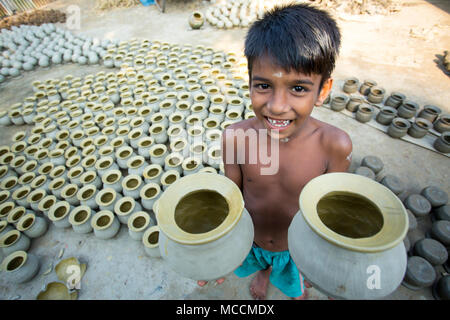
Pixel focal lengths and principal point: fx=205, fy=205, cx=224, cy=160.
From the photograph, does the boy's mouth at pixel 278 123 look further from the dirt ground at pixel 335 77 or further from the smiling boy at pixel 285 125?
the dirt ground at pixel 335 77

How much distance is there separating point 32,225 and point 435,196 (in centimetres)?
596

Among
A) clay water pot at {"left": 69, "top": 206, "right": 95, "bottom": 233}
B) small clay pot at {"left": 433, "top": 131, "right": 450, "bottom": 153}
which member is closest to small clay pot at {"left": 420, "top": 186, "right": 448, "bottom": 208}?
small clay pot at {"left": 433, "top": 131, "right": 450, "bottom": 153}

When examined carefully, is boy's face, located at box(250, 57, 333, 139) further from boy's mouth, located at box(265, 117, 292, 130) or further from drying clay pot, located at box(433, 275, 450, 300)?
drying clay pot, located at box(433, 275, 450, 300)

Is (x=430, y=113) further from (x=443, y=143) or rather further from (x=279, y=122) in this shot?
(x=279, y=122)

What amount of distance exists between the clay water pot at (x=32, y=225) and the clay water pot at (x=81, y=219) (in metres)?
0.59

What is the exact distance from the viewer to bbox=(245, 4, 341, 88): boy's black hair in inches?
44.8

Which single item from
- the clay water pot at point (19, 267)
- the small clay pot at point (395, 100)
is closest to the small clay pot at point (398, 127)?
the small clay pot at point (395, 100)

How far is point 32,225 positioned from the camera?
3.07 metres

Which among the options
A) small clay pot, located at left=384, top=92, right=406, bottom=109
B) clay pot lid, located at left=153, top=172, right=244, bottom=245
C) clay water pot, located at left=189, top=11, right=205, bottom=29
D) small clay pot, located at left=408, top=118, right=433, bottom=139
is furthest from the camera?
clay water pot, located at left=189, top=11, right=205, bottom=29

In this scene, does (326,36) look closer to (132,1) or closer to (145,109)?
(145,109)

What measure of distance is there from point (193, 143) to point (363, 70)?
5699 millimetres

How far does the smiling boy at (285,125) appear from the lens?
1157 millimetres

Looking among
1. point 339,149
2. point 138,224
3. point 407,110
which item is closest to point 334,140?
point 339,149

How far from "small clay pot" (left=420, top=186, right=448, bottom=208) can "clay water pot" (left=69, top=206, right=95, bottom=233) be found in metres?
4.99
